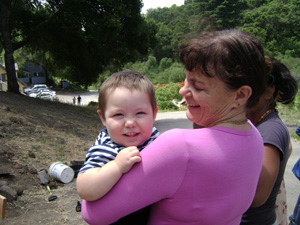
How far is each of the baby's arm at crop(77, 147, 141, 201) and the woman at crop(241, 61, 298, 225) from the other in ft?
2.22

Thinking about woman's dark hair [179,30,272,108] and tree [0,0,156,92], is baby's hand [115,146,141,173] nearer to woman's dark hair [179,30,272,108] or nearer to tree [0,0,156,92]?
woman's dark hair [179,30,272,108]

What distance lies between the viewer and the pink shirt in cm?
102

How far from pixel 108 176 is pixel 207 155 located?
377 mm

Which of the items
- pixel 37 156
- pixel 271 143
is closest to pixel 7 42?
pixel 37 156

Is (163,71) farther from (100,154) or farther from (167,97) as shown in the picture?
(100,154)

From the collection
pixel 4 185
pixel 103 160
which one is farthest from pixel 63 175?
pixel 103 160

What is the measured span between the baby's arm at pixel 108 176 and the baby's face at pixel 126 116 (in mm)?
217

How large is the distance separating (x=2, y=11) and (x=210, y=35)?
1545 centimetres

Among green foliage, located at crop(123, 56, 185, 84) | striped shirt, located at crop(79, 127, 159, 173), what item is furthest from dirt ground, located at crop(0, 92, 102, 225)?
green foliage, located at crop(123, 56, 185, 84)

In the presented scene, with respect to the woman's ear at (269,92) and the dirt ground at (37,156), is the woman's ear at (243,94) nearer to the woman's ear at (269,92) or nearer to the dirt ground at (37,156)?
the woman's ear at (269,92)

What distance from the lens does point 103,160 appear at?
4.13 feet

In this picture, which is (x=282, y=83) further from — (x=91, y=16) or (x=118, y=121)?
(x=91, y=16)

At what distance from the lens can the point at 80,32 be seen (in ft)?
45.6

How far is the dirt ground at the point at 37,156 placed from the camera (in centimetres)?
439
